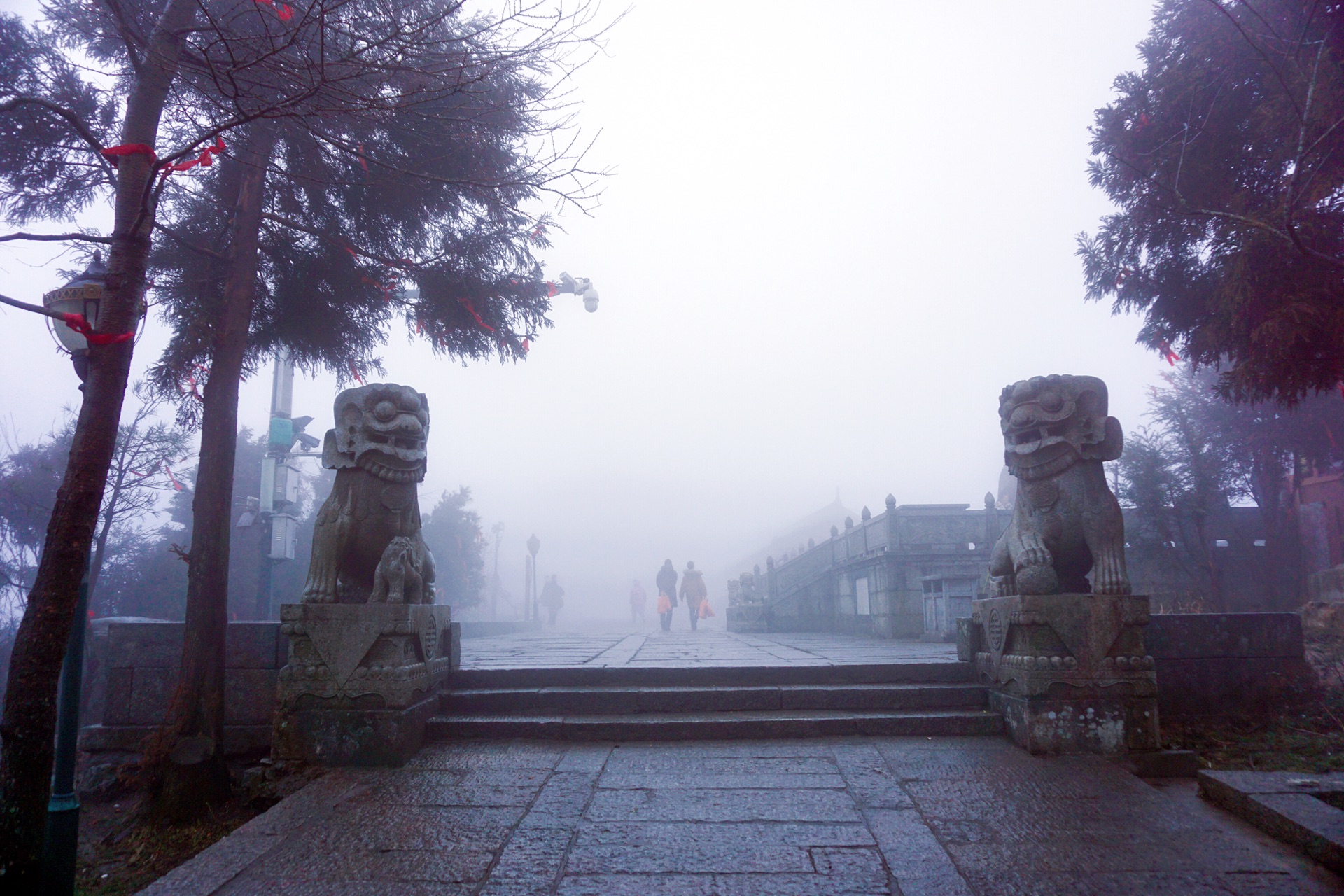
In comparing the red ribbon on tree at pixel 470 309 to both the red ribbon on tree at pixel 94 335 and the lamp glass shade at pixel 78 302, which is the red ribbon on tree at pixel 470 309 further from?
the red ribbon on tree at pixel 94 335

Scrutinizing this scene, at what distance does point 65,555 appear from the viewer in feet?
9.19

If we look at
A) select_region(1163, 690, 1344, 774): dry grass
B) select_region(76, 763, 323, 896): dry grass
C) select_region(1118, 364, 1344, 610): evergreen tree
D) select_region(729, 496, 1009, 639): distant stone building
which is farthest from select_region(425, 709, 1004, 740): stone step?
select_region(1118, 364, 1344, 610): evergreen tree

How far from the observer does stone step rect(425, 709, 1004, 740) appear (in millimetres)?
4645

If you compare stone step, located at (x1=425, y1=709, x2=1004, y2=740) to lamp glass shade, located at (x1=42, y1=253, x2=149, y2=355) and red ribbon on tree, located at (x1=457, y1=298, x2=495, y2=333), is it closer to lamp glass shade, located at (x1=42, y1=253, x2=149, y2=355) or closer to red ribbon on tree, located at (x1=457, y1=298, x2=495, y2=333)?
lamp glass shade, located at (x1=42, y1=253, x2=149, y2=355)

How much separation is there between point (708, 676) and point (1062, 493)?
105 inches

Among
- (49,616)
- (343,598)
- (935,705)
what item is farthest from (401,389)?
Answer: (935,705)

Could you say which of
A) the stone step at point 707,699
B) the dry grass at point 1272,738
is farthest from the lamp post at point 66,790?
the dry grass at point 1272,738

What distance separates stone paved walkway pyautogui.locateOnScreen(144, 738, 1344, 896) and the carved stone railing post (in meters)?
0.30

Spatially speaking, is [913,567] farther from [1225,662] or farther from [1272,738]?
[1272,738]

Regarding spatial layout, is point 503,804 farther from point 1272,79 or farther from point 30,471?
point 30,471

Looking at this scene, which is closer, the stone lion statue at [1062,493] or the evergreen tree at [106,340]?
the evergreen tree at [106,340]

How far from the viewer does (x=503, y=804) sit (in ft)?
11.8

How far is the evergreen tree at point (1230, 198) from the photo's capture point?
6.26 m

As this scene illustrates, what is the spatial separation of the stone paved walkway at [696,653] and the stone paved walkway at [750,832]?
5.15ft
